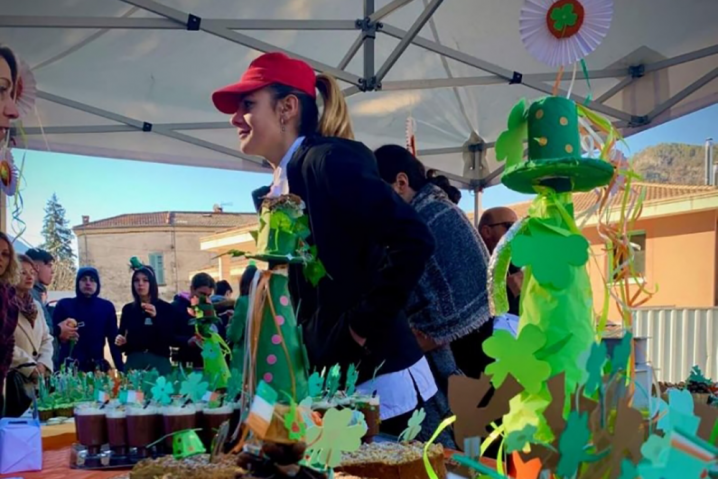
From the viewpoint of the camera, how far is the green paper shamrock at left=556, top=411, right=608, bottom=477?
41 cm

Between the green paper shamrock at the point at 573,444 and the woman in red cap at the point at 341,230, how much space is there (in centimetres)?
63

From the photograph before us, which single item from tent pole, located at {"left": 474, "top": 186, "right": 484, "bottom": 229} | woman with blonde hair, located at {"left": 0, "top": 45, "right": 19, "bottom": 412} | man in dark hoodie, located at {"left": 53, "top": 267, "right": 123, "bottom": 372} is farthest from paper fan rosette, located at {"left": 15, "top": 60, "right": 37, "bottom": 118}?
tent pole, located at {"left": 474, "top": 186, "right": 484, "bottom": 229}

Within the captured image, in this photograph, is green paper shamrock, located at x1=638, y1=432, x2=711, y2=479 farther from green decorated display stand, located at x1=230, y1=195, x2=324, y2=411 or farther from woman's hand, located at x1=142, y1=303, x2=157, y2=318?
woman's hand, located at x1=142, y1=303, x2=157, y2=318

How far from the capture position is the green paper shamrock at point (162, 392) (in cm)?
99

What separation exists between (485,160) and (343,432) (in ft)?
12.1

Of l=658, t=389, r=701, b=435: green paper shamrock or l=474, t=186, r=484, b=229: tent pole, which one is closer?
l=658, t=389, r=701, b=435: green paper shamrock

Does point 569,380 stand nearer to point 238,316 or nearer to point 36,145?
point 238,316

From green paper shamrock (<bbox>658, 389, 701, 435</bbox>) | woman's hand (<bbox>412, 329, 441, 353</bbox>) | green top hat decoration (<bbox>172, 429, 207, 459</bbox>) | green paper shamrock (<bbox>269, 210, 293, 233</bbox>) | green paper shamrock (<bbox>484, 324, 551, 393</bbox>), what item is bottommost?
green top hat decoration (<bbox>172, 429, 207, 459</bbox>)

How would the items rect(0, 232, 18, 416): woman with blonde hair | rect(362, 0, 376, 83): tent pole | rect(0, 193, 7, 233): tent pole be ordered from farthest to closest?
1. rect(362, 0, 376, 83): tent pole
2. rect(0, 193, 7, 233): tent pole
3. rect(0, 232, 18, 416): woman with blonde hair

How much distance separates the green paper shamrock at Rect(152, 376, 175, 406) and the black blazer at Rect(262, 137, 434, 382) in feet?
0.79

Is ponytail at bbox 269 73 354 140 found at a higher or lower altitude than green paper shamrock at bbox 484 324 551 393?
higher

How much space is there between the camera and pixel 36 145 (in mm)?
3246

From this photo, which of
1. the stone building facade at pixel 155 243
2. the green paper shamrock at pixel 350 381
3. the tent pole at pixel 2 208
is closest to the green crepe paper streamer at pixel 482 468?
the green paper shamrock at pixel 350 381

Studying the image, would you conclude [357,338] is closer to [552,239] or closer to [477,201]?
[552,239]
